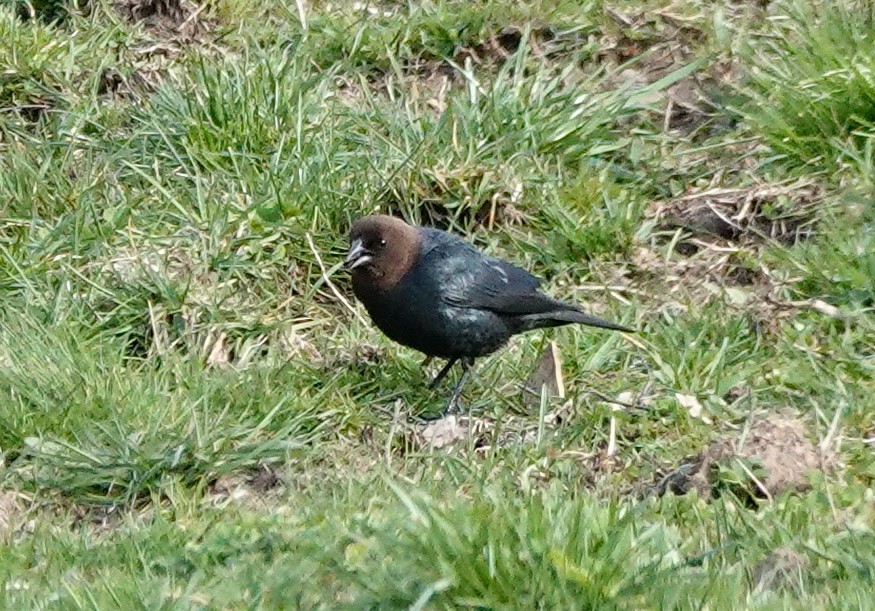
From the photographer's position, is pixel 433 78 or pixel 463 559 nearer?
pixel 463 559

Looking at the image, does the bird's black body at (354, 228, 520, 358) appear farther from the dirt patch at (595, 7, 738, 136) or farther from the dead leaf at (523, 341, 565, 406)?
the dirt patch at (595, 7, 738, 136)

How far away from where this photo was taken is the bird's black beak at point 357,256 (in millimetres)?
5914

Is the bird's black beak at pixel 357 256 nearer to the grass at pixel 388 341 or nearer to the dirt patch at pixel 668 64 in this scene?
the grass at pixel 388 341

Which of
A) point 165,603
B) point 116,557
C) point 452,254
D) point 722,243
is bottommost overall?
point 722,243

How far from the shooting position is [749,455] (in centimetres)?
491

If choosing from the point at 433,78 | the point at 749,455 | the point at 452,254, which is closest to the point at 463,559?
the point at 749,455

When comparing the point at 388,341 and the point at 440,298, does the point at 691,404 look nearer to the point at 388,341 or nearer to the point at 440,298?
the point at 440,298

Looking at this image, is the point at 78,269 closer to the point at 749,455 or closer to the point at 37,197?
the point at 37,197

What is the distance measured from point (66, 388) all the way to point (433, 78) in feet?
9.38

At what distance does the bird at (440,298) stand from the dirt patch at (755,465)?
975 mm

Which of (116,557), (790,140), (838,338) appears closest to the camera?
(116,557)

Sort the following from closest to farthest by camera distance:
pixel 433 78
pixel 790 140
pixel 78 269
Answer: pixel 78 269
pixel 790 140
pixel 433 78

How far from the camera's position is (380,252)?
234 inches

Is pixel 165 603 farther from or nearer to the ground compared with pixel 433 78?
farther from the ground
